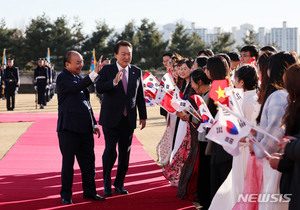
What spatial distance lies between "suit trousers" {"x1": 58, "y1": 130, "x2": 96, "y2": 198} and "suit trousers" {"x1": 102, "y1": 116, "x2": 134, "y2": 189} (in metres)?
0.22

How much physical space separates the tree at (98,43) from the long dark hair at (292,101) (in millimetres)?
41553

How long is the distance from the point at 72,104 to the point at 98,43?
4071 centimetres

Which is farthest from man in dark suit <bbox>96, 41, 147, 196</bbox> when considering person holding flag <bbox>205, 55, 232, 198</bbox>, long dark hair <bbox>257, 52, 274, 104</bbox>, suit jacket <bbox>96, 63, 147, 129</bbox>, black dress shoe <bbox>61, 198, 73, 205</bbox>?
long dark hair <bbox>257, 52, 274, 104</bbox>

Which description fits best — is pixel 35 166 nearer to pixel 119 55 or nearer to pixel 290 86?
pixel 119 55

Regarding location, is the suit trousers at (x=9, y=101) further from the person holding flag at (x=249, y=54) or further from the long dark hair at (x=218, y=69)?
the long dark hair at (x=218, y=69)

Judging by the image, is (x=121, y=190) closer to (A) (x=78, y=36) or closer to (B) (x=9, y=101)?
(B) (x=9, y=101)

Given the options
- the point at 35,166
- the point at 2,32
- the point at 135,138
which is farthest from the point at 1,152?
the point at 2,32

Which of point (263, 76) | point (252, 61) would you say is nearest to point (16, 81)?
point (252, 61)

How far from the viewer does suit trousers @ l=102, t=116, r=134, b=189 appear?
5625 millimetres

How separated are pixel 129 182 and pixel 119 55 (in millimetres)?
1681

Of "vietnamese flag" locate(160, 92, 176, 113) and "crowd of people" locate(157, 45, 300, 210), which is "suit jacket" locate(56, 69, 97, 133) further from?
"crowd of people" locate(157, 45, 300, 210)

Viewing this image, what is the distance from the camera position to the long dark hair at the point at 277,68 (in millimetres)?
3438

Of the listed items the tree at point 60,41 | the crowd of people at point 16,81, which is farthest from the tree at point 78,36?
the crowd of people at point 16,81

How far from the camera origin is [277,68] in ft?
11.4
